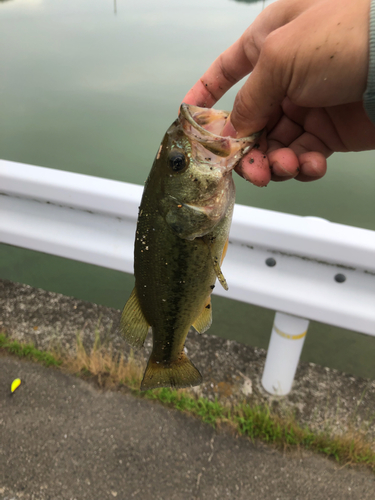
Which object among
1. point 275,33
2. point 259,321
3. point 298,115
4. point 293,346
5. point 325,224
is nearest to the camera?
point 275,33

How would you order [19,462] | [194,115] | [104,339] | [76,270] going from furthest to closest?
[76,270]
[104,339]
[19,462]
[194,115]

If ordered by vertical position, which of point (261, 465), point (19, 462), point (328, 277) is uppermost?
point (328, 277)

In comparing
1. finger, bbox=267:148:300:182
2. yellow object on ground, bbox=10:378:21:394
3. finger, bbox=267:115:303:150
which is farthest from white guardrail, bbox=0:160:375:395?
yellow object on ground, bbox=10:378:21:394

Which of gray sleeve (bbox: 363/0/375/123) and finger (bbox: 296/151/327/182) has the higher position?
gray sleeve (bbox: 363/0/375/123)

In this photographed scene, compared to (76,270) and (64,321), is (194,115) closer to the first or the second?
(64,321)

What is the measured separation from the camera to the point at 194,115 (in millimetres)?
1486

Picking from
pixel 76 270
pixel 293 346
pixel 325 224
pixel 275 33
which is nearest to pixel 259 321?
pixel 293 346

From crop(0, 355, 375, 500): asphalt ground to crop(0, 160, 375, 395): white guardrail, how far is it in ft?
1.83

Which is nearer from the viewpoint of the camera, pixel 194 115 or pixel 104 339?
pixel 194 115

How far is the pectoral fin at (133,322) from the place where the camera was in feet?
5.43

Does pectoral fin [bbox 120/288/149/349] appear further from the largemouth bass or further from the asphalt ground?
the asphalt ground

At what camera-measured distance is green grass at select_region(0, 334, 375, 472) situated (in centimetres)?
239

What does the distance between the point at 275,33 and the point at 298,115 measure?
2.15ft

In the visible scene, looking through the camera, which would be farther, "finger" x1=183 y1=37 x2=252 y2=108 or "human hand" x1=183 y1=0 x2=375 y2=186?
"finger" x1=183 y1=37 x2=252 y2=108
